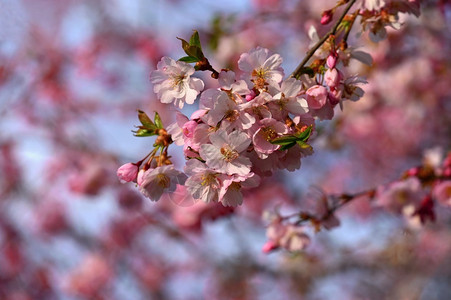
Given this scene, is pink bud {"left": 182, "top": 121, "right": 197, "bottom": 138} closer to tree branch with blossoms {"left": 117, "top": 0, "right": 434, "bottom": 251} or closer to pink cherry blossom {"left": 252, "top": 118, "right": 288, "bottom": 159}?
tree branch with blossoms {"left": 117, "top": 0, "right": 434, "bottom": 251}

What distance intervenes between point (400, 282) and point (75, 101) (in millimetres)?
4766

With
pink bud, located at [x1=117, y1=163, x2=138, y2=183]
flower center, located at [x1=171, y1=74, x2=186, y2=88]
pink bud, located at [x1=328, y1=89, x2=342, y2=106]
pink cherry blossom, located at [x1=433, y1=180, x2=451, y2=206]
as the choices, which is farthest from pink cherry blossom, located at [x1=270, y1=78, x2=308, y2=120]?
pink cherry blossom, located at [x1=433, y1=180, x2=451, y2=206]

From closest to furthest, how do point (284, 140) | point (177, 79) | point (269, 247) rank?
point (284, 140) → point (177, 79) → point (269, 247)

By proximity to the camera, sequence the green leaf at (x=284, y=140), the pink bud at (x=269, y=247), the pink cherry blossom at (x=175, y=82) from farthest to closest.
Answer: the pink bud at (x=269, y=247) → the pink cherry blossom at (x=175, y=82) → the green leaf at (x=284, y=140)

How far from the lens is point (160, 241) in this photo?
5938 mm

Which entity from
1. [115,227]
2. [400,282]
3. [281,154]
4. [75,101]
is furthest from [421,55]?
[75,101]

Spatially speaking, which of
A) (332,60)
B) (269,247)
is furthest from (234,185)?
(269,247)

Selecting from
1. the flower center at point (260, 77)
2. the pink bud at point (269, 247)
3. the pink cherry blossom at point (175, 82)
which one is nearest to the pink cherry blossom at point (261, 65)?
Result: the flower center at point (260, 77)

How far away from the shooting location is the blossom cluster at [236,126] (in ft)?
2.91

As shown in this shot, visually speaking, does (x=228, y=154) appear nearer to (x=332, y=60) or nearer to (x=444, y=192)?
(x=332, y=60)

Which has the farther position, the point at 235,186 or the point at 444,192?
the point at 444,192

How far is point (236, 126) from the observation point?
35.4 inches

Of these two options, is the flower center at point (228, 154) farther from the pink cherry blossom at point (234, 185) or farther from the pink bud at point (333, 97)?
the pink bud at point (333, 97)

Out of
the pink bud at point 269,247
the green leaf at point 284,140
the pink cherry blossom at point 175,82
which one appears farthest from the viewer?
the pink bud at point 269,247
